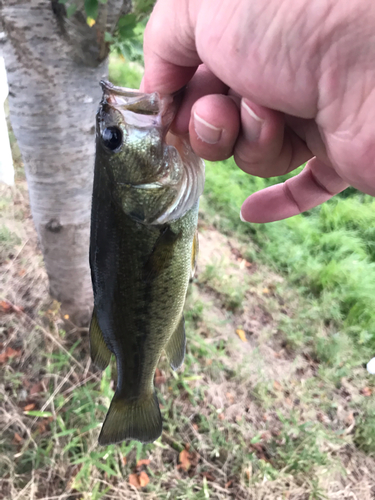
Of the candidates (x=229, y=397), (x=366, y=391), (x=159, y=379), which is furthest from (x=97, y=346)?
(x=366, y=391)

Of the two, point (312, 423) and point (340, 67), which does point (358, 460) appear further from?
point (340, 67)

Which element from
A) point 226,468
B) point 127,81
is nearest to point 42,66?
point 226,468

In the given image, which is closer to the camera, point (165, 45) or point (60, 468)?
point (165, 45)

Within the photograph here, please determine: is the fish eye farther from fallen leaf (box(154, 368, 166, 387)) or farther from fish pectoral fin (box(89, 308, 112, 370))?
fallen leaf (box(154, 368, 166, 387))

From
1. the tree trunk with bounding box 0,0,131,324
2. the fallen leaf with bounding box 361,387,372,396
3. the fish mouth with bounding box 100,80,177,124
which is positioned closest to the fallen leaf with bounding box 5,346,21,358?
the tree trunk with bounding box 0,0,131,324

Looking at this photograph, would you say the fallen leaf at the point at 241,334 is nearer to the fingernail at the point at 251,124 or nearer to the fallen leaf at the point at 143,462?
the fallen leaf at the point at 143,462

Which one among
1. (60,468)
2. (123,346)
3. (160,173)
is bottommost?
(60,468)

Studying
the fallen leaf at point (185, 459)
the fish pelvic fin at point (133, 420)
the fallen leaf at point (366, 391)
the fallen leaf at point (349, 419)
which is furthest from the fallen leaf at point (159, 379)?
the fallen leaf at point (366, 391)
